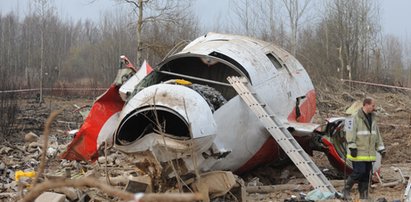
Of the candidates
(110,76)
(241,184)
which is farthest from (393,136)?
(110,76)

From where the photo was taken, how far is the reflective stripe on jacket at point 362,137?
799cm

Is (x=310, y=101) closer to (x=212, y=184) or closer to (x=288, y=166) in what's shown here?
(x=288, y=166)

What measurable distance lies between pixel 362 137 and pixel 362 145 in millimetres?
115

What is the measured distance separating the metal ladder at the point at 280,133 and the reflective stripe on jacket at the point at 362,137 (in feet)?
2.01

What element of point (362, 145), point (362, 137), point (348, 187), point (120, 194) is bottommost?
point (348, 187)

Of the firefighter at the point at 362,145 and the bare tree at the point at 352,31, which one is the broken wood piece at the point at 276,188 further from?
the bare tree at the point at 352,31

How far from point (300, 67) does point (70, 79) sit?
1631 inches

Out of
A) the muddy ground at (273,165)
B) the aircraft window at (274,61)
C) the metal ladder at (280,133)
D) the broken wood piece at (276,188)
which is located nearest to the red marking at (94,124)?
the muddy ground at (273,165)

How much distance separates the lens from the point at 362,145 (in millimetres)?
8000

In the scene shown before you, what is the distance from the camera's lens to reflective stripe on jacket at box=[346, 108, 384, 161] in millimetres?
7988

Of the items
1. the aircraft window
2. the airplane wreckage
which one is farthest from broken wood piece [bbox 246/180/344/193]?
the aircraft window

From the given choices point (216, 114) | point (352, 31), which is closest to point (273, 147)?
point (216, 114)

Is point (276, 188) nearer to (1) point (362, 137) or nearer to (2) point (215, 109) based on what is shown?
(1) point (362, 137)

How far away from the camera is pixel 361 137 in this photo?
8031 mm
